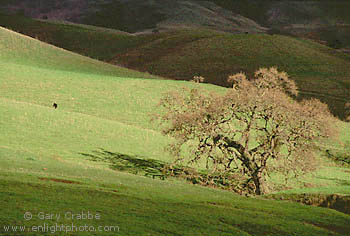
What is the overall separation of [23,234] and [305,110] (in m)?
24.8

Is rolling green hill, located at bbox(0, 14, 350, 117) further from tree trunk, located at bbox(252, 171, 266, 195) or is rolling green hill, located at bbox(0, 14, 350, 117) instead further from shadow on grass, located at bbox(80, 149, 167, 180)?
tree trunk, located at bbox(252, 171, 266, 195)

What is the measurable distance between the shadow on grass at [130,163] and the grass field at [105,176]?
0.89 ft

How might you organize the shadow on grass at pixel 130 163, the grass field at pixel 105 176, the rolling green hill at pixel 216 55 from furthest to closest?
→ the rolling green hill at pixel 216 55
the shadow on grass at pixel 130 163
the grass field at pixel 105 176

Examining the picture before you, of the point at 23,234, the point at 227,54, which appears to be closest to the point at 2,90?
the point at 23,234

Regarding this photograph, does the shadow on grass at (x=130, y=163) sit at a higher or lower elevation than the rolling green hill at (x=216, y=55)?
lower

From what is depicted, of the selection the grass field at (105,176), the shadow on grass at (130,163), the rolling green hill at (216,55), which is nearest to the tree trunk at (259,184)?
the grass field at (105,176)

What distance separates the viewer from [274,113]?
118ft

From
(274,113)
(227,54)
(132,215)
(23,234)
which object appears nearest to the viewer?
(23,234)

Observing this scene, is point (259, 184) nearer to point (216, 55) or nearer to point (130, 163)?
point (130, 163)

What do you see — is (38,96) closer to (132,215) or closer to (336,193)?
(336,193)

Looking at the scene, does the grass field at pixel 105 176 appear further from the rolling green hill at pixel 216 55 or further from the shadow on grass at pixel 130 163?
the rolling green hill at pixel 216 55

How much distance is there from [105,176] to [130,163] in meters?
8.06

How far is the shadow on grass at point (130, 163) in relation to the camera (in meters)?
37.7

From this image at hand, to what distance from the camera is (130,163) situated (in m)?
40.0
